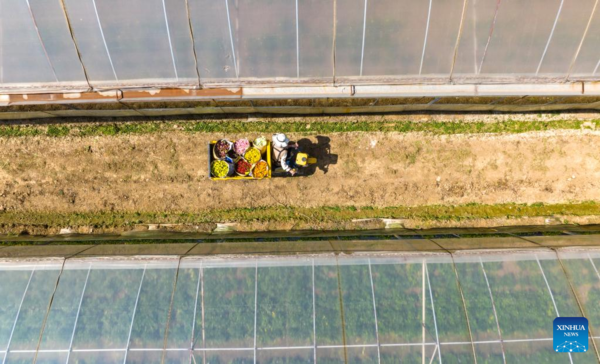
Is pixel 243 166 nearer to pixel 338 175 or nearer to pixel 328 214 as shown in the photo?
pixel 338 175

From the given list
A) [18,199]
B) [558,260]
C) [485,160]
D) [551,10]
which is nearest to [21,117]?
[18,199]

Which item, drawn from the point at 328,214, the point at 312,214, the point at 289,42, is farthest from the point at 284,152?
the point at 289,42

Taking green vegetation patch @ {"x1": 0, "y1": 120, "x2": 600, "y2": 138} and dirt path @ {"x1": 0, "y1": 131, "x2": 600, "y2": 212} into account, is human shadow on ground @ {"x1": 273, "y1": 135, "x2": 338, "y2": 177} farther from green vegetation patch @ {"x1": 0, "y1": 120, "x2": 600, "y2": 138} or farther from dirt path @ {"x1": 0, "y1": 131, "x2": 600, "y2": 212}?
green vegetation patch @ {"x1": 0, "y1": 120, "x2": 600, "y2": 138}

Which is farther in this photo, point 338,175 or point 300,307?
point 338,175

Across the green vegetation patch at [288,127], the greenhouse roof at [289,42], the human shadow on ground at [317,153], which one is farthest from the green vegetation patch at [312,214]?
the greenhouse roof at [289,42]

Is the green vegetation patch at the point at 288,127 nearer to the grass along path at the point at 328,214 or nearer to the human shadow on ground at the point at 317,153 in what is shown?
the human shadow on ground at the point at 317,153

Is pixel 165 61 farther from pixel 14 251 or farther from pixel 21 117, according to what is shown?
pixel 14 251
